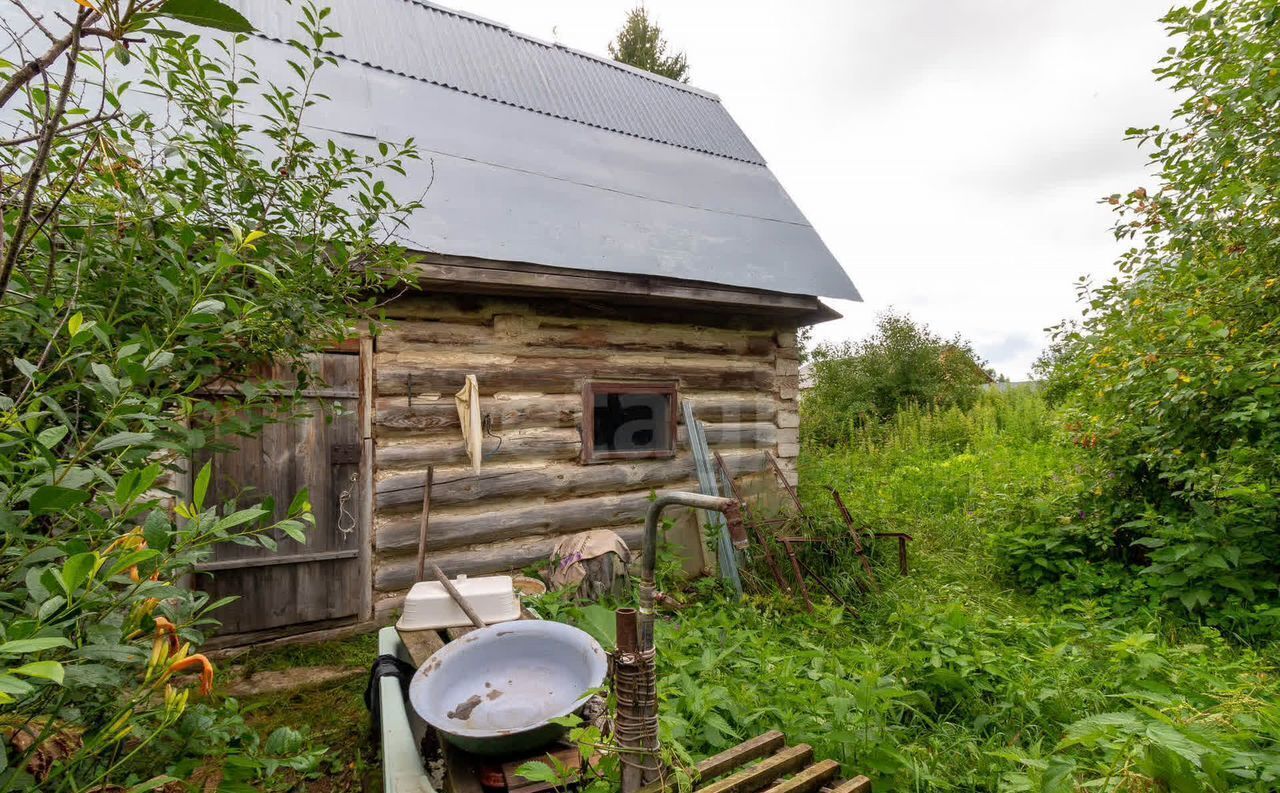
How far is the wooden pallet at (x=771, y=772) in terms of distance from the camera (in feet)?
5.70

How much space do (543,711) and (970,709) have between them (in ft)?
6.91

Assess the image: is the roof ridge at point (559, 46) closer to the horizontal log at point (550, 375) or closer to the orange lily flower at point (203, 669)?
the horizontal log at point (550, 375)

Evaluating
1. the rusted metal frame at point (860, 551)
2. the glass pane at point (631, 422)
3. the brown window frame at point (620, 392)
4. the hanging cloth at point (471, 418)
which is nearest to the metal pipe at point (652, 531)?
the hanging cloth at point (471, 418)

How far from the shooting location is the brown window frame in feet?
17.0

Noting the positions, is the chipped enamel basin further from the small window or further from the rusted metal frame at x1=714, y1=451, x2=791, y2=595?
the small window

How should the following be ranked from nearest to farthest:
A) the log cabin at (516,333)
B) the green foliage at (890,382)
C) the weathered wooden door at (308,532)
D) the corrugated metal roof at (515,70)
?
the weathered wooden door at (308,532), the log cabin at (516,333), the corrugated metal roof at (515,70), the green foliage at (890,382)

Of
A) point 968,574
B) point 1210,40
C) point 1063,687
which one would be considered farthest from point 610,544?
point 1210,40

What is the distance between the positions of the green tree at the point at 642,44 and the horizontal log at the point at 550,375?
14.8m

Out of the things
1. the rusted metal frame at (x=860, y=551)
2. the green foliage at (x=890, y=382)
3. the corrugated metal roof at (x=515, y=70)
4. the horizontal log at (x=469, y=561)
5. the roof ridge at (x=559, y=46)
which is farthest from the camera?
the green foliage at (x=890, y=382)

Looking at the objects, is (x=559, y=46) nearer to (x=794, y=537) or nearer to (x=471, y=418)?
(x=471, y=418)

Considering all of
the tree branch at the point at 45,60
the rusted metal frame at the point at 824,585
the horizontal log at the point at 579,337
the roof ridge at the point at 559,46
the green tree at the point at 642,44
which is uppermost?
the green tree at the point at 642,44

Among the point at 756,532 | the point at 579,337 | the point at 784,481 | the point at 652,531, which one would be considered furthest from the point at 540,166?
the point at 652,531

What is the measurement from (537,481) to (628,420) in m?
1.08

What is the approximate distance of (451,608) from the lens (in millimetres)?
2867
